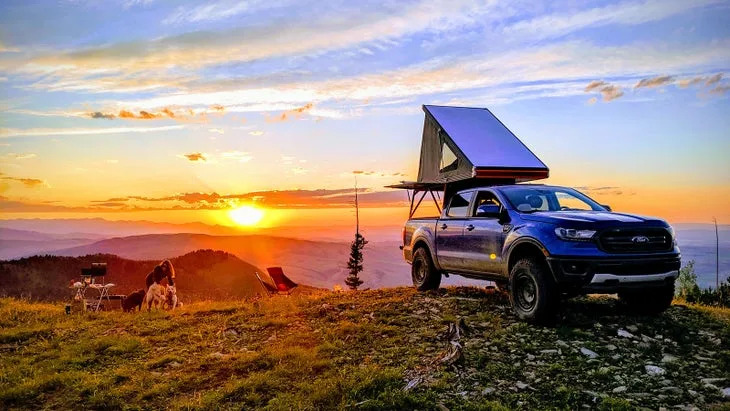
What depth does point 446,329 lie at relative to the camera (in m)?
9.55

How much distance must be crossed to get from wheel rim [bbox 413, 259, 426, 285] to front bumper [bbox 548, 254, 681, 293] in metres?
5.07

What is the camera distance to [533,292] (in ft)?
30.3

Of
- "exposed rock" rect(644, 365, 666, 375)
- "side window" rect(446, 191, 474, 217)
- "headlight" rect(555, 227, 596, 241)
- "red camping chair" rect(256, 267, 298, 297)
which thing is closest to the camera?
"exposed rock" rect(644, 365, 666, 375)

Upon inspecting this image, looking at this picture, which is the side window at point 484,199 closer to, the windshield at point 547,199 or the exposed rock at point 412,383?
the windshield at point 547,199

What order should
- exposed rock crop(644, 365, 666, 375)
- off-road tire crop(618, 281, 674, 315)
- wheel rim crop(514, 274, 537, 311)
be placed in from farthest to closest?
off-road tire crop(618, 281, 674, 315), wheel rim crop(514, 274, 537, 311), exposed rock crop(644, 365, 666, 375)

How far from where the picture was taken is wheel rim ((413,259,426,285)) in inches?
533

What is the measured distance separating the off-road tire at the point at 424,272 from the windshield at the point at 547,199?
3169 millimetres

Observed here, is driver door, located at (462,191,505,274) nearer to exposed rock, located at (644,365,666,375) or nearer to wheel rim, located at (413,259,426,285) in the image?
wheel rim, located at (413,259,426,285)

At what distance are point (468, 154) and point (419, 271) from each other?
6876 millimetres

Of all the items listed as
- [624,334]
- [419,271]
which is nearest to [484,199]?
[419,271]

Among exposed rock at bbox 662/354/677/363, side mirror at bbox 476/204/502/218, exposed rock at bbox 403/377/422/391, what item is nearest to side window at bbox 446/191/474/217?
side mirror at bbox 476/204/502/218

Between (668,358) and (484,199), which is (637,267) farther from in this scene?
(484,199)

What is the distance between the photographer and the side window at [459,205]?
11.7 metres

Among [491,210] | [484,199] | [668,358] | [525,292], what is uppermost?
[484,199]
